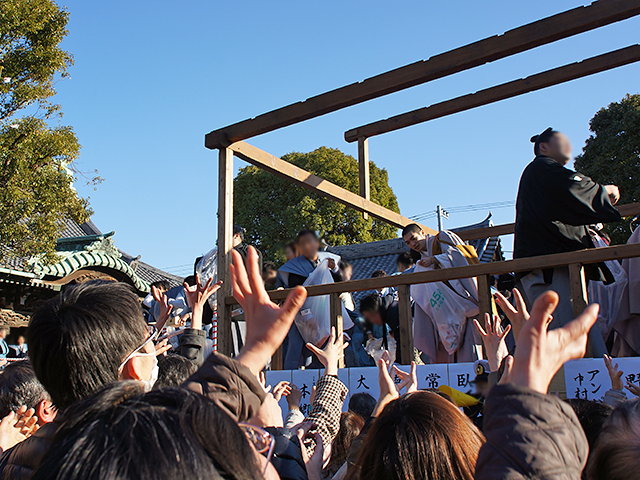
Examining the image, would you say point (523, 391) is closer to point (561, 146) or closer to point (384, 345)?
point (561, 146)

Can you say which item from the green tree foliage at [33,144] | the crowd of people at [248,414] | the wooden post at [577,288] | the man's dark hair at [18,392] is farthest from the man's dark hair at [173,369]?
the green tree foliage at [33,144]

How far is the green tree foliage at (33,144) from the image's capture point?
8.12 meters

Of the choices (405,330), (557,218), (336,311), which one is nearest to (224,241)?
(336,311)

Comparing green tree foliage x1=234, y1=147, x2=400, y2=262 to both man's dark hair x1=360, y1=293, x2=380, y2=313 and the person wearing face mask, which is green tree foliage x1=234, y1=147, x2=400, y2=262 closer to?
man's dark hair x1=360, y1=293, x2=380, y2=313

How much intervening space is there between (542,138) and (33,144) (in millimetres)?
7324

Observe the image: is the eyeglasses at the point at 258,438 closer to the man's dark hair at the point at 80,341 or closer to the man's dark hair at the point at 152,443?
the man's dark hair at the point at 152,443

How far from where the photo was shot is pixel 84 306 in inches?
61.0

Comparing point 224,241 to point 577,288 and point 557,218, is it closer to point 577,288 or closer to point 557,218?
point 557,218

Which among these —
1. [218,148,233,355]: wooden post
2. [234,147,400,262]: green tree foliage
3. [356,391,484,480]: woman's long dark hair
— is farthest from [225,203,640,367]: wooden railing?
[234,147,400,262]: green tree foliage

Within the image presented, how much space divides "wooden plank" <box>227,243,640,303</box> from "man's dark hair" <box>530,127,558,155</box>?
3.24ft

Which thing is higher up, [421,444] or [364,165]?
[364,165]

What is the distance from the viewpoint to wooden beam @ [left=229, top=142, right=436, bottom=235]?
498 centimetres

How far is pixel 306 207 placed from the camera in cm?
2262

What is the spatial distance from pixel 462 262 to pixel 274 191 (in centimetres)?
2100
